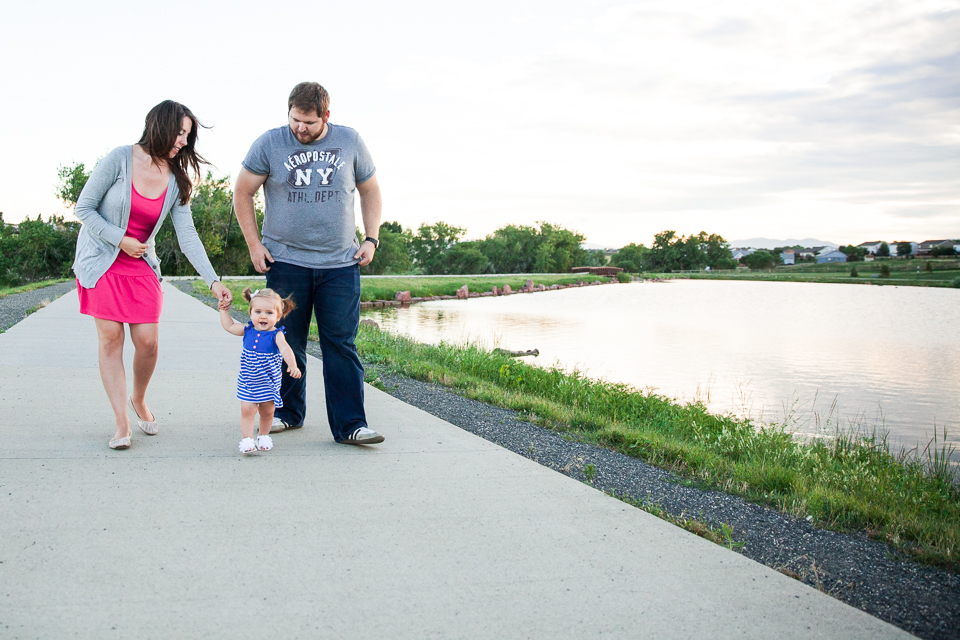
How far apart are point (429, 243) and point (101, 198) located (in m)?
84.9

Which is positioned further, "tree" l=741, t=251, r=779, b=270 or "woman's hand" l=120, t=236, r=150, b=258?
"tree" l=741, t=251, r=779, b=270

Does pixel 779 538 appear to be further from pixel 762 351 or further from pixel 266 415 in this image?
pixel 762 351

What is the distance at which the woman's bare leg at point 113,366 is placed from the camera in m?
3.87

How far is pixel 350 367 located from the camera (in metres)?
4.27

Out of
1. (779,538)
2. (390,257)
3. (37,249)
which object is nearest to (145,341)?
(779,538)

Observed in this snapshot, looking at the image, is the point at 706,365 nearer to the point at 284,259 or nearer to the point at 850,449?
the point at 850,449

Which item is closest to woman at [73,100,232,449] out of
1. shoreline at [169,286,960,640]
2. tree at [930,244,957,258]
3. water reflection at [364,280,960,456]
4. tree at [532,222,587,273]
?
shoreline at [169,286,960,640]

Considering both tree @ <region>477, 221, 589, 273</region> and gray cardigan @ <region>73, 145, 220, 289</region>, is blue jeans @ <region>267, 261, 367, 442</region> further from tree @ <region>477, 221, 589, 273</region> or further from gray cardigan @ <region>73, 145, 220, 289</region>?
tree @ <region>477, 221, 589, 273</region>

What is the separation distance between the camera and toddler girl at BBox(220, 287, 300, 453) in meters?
3.84

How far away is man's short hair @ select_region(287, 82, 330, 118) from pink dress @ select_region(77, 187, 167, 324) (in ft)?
3.08

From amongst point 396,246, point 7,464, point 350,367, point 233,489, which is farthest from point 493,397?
point 396,246

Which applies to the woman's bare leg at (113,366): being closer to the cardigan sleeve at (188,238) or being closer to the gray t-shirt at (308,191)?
the cardigan sleeve at (188,238)

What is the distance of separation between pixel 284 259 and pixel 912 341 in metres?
18.0

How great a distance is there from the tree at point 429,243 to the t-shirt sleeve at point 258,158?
272 ft
